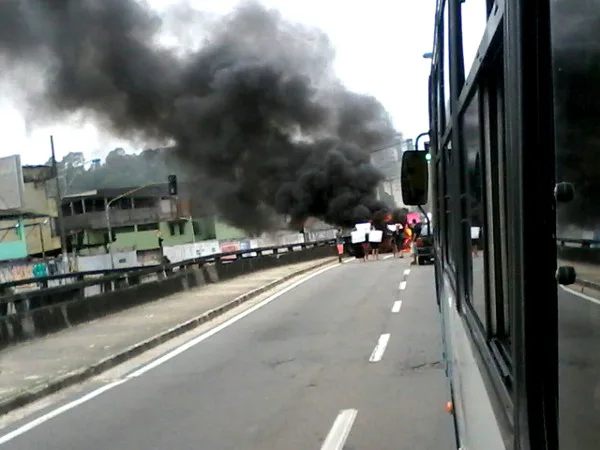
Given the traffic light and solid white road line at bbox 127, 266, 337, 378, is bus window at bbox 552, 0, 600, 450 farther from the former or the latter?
the traffic light

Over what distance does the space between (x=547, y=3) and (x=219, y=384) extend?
828 centimetres

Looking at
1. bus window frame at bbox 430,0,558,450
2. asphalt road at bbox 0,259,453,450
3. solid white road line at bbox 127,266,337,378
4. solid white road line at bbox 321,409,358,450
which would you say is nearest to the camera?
bus window frame at bbox 430,0,558,450

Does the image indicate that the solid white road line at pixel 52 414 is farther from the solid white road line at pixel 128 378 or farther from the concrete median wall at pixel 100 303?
the concrete median wall at pixel 100 303

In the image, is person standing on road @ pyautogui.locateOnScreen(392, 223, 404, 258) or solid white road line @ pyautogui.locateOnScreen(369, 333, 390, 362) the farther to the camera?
person standing on road @ pyautogui.locateOnScreen(392, 223, 404, 258)

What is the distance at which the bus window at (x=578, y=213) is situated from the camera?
114 centimetres

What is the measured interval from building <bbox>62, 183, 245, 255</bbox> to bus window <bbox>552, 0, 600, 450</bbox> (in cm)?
5574

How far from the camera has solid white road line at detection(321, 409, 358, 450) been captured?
6.20 meters

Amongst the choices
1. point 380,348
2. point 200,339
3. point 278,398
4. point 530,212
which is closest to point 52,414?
point 278,398

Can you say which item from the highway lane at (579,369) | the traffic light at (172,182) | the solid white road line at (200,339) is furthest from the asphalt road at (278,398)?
the traffic light at (172,182)

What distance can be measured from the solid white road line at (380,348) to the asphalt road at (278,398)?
0.09 ft

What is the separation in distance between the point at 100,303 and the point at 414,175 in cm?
1174

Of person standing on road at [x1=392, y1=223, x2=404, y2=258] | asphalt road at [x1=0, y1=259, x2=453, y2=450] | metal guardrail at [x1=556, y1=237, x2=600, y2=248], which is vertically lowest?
person standing on road at [x1=392, y1=223, x2=404, y2=258]

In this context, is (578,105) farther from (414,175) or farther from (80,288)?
(80,288)

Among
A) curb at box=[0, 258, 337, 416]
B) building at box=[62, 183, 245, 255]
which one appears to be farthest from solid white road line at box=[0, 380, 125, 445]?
building at box=[62, 183, 245, 255]
